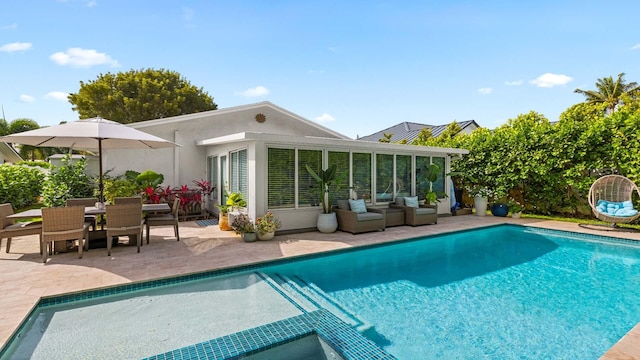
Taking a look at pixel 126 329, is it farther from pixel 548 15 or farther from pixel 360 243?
pixel 548 15

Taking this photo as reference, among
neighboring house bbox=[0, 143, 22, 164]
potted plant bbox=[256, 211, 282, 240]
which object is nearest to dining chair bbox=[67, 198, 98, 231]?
potted plant bbox=[256, 211, 282, 240]

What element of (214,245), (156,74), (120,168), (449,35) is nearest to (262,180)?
(214,245)

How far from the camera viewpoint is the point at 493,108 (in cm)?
2834

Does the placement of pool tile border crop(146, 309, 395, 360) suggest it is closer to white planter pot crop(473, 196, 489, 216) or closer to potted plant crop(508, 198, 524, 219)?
potted plant crop(508, 198, 524, 219)

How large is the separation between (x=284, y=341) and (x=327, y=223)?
630cm

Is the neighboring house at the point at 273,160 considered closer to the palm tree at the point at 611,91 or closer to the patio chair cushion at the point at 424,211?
the patio chair cushion at the point at 424,211

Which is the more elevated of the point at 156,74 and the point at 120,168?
the point at 156,74

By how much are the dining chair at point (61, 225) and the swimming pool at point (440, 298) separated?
2.05 m

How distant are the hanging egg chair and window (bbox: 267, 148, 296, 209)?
33.3 ft

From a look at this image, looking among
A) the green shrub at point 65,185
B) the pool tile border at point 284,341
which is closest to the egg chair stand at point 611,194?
the pool tile border at point 284,341

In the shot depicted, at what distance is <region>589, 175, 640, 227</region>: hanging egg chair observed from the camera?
10.4 metres

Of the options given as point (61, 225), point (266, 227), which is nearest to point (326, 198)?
point (266, 227)

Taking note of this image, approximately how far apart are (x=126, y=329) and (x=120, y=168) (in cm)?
995

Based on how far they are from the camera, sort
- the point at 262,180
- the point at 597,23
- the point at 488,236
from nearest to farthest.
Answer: the point at 262,180
the point at 488,236
the point at 597,23
